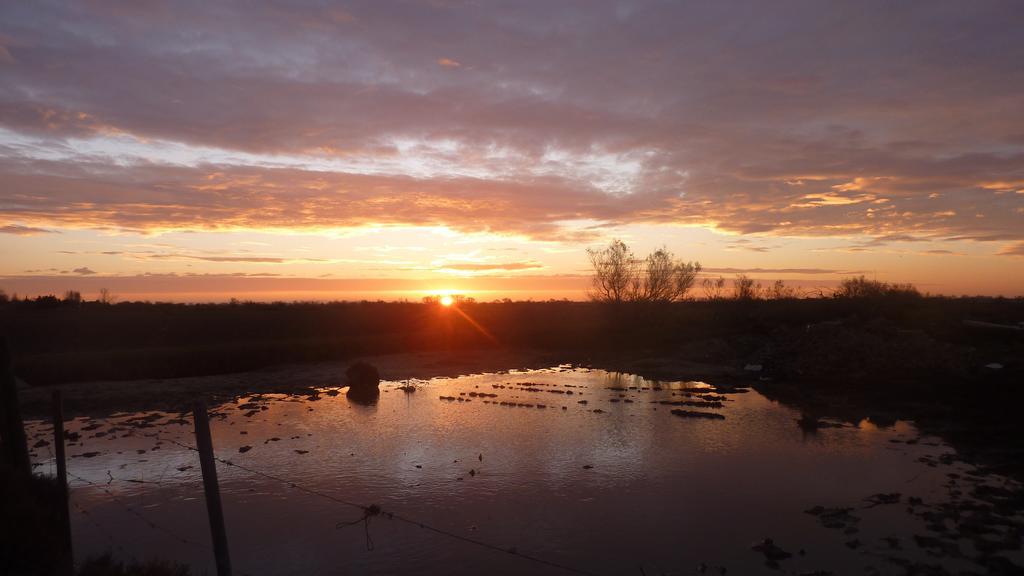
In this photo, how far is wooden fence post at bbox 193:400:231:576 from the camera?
718 centimetres

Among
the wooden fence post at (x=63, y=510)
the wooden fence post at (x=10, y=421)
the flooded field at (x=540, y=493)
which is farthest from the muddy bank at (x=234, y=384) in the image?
the wooden fence post at (x=10, y=421)

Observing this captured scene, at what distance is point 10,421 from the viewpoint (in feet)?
32.0

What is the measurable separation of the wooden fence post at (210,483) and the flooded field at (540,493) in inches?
162

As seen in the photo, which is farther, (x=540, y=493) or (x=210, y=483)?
(x=540, y=493)

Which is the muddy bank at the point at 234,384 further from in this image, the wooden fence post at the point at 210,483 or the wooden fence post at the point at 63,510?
the wooden fence post at the point at 210,483

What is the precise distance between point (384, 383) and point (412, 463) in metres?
17.2

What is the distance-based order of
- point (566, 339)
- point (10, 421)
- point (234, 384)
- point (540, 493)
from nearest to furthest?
point (10, 421) < point (540, 493) < point (234, 384) < point (566, 339)

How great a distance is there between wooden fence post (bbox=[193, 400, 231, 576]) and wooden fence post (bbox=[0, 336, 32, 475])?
4536 mm

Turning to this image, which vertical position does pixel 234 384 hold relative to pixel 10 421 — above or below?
below

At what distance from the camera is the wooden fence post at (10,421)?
→ 378 inches

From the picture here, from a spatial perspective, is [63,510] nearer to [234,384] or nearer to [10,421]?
[10,421]

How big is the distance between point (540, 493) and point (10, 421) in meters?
11.1

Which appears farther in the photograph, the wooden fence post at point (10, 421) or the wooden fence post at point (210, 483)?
the wooden fence post at point (10, 421)

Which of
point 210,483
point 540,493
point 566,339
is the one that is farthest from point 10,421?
point 566,339
